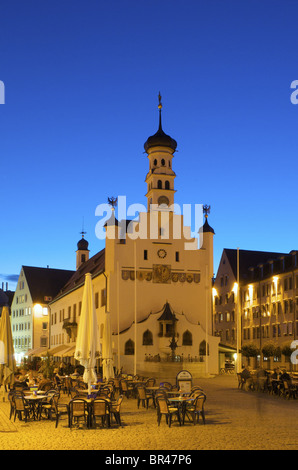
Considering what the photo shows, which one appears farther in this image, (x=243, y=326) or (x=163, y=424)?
(x=243, y=326)

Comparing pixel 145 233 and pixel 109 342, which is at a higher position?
pixel 145 233

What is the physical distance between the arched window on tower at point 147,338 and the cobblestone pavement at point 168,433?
3194 centimetres

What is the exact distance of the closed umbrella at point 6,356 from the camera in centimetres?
2588

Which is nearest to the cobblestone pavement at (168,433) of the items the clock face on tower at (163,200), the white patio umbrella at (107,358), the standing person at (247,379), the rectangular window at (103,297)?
the standing person at (247,379)

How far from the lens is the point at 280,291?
6000 cm

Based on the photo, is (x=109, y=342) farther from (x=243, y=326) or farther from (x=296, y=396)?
(x=243, y=326)

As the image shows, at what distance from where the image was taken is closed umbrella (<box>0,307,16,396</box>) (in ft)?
84.9

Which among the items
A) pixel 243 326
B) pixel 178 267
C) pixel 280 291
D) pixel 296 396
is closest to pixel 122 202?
pixel 178 267

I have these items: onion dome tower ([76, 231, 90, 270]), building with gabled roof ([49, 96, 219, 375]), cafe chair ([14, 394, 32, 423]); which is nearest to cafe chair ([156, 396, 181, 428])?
cafe chair ([14, 394, 32, 423])

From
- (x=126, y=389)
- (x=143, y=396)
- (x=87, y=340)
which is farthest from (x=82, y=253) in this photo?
(x=87, y=340)

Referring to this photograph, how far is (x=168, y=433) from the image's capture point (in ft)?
52.9

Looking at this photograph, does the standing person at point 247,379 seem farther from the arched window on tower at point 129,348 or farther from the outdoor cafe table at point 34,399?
the arched window on tower at point 129,348
